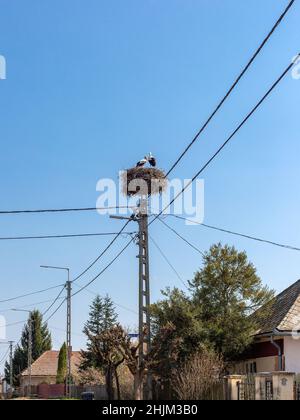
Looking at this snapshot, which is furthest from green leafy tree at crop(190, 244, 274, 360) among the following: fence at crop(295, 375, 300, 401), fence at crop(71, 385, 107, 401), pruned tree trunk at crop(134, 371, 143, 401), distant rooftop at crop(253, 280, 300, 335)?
fence at crop(71, 385, 107, 401)

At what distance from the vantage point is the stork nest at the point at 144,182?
27016 millimetres

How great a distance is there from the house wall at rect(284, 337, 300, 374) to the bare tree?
266 cm

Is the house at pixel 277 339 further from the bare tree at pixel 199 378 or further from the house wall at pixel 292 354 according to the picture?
the bare tree at pixel 199 378

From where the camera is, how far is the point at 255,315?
2978 cm

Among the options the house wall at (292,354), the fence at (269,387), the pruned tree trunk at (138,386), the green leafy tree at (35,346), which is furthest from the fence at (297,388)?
the green leafy tree at (35,346)

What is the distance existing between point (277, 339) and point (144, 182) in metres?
8.06

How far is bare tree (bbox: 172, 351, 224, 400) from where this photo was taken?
2408 cm

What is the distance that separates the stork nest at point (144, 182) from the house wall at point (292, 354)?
7.61 meters

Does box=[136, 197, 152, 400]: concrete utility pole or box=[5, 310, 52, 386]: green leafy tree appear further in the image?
box=[5, 310, 52, 386]: green leafy tree

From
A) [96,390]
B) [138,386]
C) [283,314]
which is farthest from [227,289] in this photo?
[96,390]

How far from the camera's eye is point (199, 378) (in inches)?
961

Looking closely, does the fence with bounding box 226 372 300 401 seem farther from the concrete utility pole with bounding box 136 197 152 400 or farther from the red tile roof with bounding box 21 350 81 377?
the red tile roof with bounding box 21 350 81 377

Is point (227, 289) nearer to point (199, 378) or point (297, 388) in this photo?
point (199, 378)
